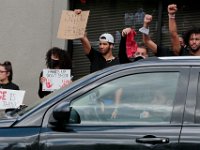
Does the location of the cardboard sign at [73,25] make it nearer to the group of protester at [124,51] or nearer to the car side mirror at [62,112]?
the group of protester at [124,51]

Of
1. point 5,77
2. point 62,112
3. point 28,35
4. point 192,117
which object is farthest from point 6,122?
point 28,35

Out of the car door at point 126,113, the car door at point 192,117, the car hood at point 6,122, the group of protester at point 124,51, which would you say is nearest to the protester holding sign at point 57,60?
the group of protester at point 124,51

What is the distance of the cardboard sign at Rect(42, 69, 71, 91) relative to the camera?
24.7ft

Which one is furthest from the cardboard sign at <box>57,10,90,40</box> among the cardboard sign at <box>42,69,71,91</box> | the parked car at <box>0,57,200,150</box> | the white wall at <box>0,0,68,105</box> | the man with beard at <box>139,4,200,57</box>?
the parked car at <box>0,57,200,150</box>

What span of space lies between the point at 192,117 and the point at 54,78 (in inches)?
132

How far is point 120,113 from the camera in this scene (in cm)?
462

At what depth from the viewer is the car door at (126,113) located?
448 centimetres

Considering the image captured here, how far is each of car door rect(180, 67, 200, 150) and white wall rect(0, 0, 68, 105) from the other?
6.18 metres

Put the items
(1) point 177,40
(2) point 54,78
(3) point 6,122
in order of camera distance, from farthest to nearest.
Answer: (2) point 54,78
(1) point 177,40
(3) point 6,122

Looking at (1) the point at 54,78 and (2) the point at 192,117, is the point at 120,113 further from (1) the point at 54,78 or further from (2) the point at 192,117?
(1) the point at 54,78

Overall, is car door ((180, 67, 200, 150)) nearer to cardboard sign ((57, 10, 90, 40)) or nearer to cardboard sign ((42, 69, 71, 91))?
cardboard sign ((42, 69, 71, 91))

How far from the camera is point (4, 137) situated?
466 centimetres

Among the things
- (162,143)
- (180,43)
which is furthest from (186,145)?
(180,43)

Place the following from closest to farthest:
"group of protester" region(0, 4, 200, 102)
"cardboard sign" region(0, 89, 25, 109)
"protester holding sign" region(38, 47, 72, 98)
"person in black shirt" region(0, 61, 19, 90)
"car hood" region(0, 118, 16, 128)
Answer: "car hood" region(0, 118, 16, 128) < "group of protester" region(0, 4, 200, 102) < "protester holding sign" region(38, 47, 72, 98) < "cardboard sign" region(0, 89, 25, 109) < "person in black shirt" region(0, 61, 19, 90)
